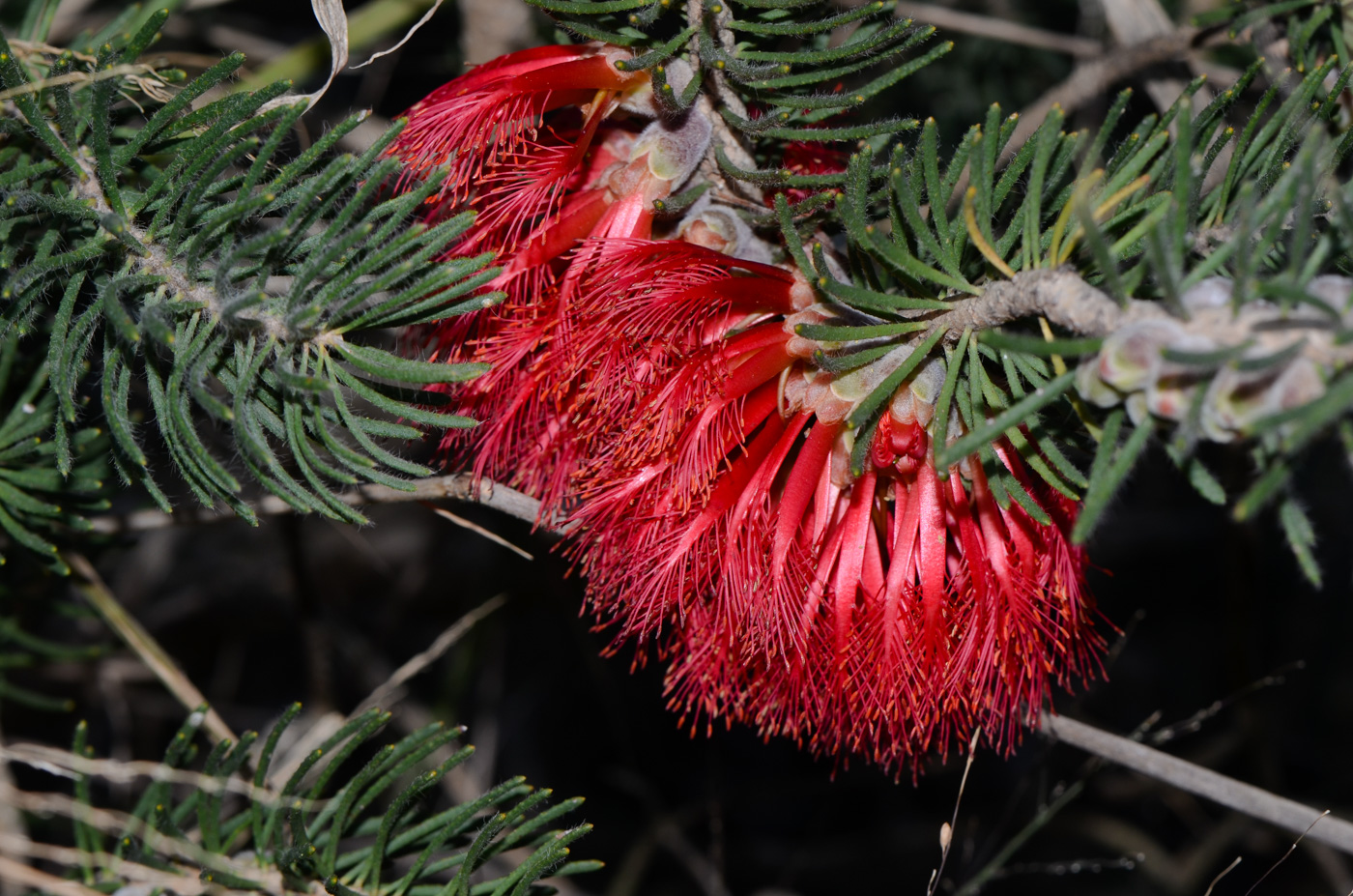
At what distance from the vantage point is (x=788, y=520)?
2.56 ft

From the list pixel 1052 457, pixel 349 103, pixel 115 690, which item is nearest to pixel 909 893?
pixel 115 690

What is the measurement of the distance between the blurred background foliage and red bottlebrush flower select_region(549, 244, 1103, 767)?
111 cm

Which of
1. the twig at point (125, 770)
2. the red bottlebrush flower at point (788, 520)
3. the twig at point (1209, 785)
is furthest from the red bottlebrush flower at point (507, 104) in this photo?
the twig at point (1209, 785)

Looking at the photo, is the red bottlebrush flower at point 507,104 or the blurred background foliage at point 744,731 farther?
the blurred background foliage at point 744,731

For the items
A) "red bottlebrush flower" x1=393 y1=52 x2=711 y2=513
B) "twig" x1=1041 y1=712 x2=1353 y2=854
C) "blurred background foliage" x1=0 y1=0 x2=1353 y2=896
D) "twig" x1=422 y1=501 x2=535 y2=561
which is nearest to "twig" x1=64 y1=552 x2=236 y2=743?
"twig" x1=422 y1=501 x2=535 y2=561

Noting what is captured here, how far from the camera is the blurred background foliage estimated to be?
1.97m

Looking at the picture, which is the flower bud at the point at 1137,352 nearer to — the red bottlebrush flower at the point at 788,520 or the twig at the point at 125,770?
the red bottlebrush flower at the point at 788,520

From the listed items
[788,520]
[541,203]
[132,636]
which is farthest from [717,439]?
[132,636]

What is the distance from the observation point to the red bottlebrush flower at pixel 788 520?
2.48 ft

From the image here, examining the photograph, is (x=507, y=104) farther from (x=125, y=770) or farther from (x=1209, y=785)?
(x=1209, y=785)

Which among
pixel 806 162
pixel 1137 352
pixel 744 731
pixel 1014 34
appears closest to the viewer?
pixel 1137 352

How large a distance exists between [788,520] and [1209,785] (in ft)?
1.76

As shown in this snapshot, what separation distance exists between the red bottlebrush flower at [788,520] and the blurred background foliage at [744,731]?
111cm

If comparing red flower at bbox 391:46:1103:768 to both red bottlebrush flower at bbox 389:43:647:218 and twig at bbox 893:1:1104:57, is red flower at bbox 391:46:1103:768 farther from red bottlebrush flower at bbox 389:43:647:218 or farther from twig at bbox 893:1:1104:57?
twig at bbox 893:1:1104:57
